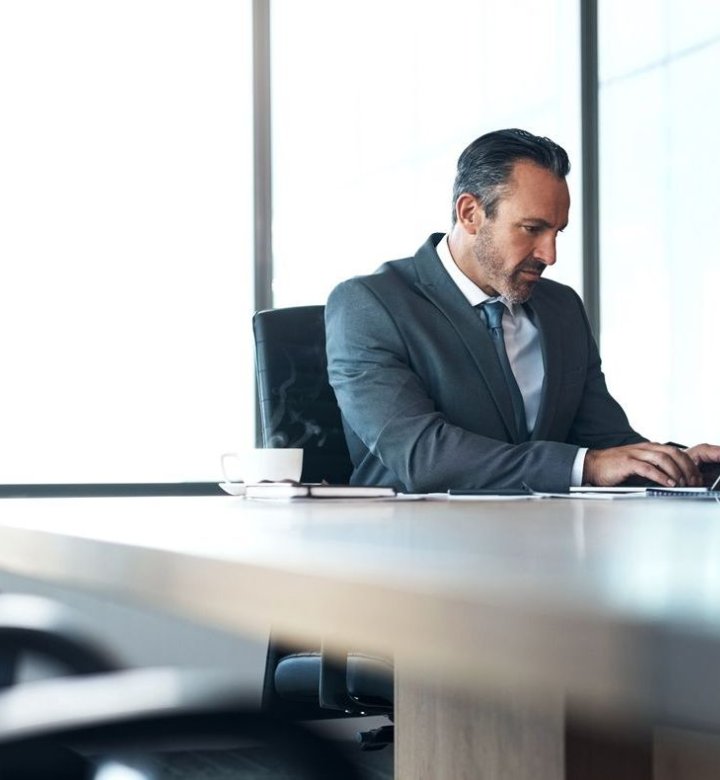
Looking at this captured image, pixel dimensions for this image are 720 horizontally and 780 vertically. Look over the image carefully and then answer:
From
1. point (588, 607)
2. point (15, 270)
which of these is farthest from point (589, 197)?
point (588, 607)

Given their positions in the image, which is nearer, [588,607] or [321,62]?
[588,607]

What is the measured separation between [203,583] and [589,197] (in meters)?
4.17

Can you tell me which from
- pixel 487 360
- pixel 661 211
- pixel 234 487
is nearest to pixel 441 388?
pixel 487 360

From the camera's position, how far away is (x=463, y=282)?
270 centimetres

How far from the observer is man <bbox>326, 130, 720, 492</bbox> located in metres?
1.99

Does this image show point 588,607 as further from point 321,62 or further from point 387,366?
point 321,62

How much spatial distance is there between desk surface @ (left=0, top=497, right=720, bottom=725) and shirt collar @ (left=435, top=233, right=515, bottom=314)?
1632 mm

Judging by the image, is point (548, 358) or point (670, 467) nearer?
point (670, 467)

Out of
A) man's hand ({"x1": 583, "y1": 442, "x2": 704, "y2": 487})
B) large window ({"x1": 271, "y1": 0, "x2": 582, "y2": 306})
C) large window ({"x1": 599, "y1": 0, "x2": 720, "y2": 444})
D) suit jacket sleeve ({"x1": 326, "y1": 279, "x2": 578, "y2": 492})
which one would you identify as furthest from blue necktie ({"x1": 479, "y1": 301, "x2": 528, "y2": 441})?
large window ({"x1": 599, "y1": 0, "x2": 720, "y2": 444})

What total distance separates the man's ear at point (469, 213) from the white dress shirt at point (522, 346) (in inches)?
4.2

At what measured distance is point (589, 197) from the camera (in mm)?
4547

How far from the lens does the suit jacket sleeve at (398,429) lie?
198 centimetres

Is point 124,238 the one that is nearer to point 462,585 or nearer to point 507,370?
point 507,370

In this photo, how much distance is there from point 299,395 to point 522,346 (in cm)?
55
